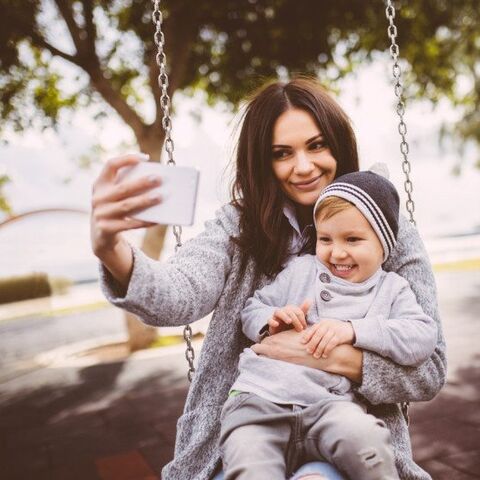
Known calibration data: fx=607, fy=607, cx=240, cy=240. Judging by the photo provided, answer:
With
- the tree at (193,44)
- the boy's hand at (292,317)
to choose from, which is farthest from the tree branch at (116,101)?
the boy's hand at (292,317)

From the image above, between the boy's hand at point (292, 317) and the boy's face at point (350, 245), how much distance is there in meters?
0.15

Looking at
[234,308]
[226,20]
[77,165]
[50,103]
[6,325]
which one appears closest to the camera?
[234,308]

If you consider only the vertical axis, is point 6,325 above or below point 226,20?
below

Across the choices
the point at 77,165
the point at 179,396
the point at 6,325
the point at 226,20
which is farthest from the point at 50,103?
the point at 6,325

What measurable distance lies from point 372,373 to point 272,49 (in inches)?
226

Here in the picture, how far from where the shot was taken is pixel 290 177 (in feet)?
6.06

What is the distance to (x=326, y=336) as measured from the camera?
151 cm

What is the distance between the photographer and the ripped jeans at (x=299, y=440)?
1.34 m

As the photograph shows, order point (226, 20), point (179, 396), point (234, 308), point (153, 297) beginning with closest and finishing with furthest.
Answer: point (153, 297) → point (234, 308) → point (179, 396) → point (226, 20)

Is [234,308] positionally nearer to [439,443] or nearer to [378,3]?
[439,443]

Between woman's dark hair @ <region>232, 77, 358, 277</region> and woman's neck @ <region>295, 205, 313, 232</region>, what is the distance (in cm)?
5

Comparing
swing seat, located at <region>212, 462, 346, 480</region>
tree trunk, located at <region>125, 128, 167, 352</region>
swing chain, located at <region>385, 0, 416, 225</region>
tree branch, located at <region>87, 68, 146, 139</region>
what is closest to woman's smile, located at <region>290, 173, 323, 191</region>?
swing chain, located at <region>385, 0, 416, 225</region>

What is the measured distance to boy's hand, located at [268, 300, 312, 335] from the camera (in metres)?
1.53

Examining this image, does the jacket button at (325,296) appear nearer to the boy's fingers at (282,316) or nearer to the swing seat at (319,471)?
the boy's fingers at (282,316)
